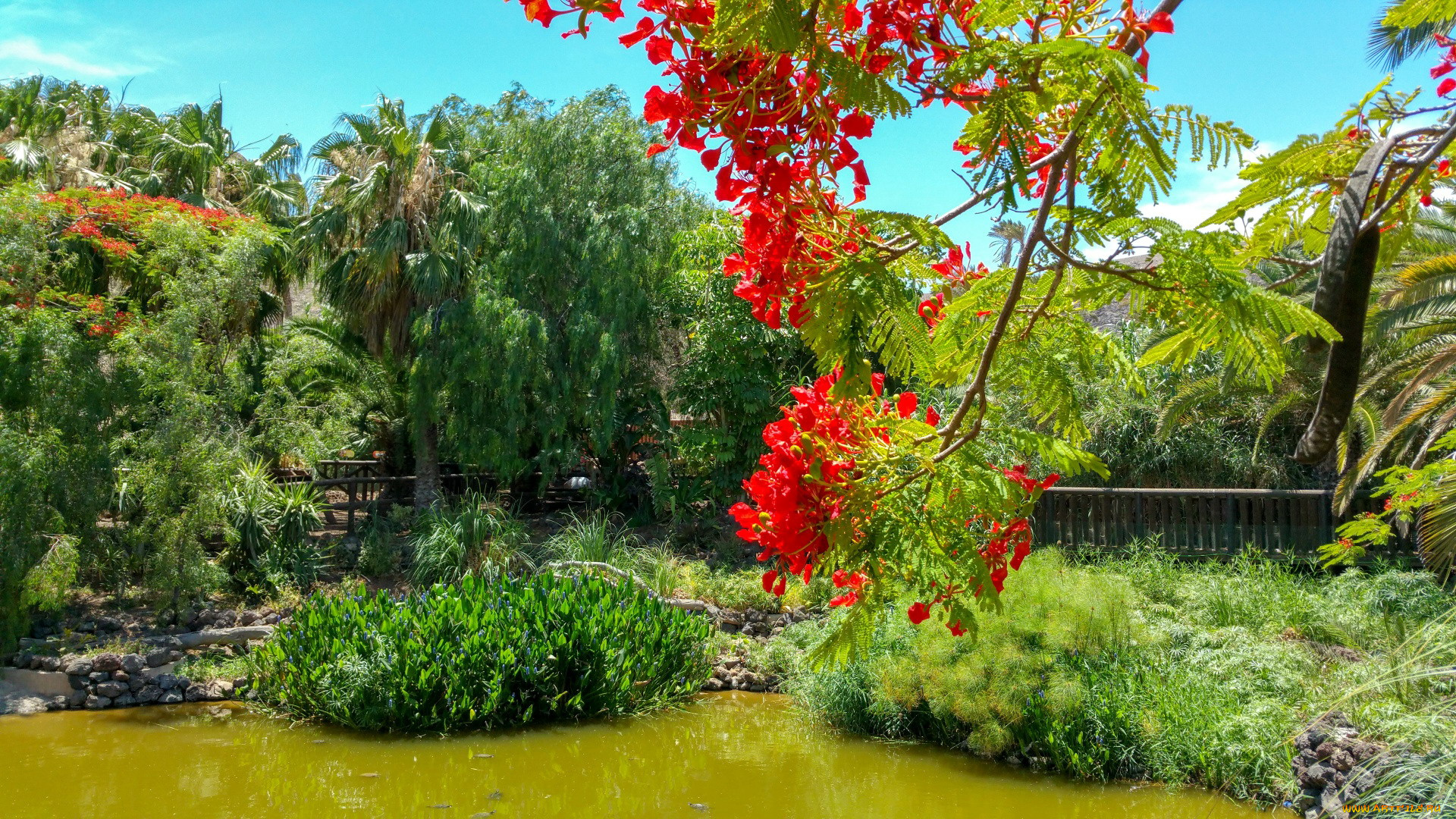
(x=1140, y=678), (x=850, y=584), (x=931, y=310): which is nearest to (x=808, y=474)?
(x=850, y=584)

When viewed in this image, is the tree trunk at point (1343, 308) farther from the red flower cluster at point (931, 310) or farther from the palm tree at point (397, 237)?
the palm tree at point (397, 237)

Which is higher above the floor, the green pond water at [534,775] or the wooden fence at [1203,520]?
the wooden fence at [1203,520]

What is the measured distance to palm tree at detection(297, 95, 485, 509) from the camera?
41.3 ft

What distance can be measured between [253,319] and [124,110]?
7959 millimetres

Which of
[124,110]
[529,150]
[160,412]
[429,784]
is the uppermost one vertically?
[124,110]

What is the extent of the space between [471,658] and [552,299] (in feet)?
22.2

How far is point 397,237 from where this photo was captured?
12438mm

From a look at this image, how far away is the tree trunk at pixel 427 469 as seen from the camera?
1301cm

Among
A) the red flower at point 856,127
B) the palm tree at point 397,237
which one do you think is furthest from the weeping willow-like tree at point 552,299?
the red flower at point 856,127

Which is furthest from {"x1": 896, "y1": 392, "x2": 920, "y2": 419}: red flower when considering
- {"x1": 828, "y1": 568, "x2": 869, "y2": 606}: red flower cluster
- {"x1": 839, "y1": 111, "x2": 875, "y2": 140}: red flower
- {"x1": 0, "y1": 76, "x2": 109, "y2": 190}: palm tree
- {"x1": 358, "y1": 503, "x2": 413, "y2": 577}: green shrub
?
{"x1": 0, "y1": 76, "x2": 109, "y2": 190}: palm tree

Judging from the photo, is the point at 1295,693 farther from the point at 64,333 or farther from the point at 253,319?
the point at 253,319

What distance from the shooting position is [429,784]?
6.27 meters

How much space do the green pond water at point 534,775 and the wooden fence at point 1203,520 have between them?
4.19 m

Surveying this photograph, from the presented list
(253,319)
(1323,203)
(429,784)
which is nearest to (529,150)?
(253,319)
